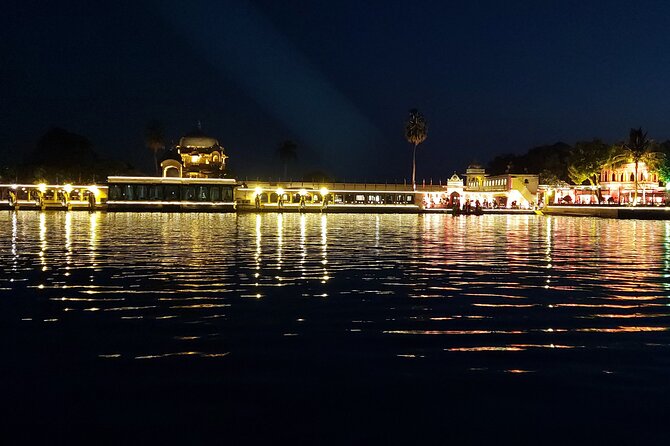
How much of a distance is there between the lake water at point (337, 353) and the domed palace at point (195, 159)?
3087 inches

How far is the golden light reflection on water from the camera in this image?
860cm

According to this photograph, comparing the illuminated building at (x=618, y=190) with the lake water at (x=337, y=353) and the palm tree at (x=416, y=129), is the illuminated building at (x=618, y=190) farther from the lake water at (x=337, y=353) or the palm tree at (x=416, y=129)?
the lake water at (x=337, y=353)

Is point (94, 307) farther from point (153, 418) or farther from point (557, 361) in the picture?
point (557, 361)

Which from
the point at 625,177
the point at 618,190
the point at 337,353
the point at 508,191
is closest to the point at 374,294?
the point at 337,353

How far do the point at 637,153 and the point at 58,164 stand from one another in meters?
82.3

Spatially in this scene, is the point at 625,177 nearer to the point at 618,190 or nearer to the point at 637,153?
the point at 618,190

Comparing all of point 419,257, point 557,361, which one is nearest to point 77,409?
point 557,361

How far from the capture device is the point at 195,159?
95625mm

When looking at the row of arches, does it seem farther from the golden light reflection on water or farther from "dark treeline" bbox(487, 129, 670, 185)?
the golden light reflection on water

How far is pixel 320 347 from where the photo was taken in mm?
7906

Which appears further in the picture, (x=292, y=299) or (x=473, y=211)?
(x=473, y=211)

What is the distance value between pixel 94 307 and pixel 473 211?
71.1m

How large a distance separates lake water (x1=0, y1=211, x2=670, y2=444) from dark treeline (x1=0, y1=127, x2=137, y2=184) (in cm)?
9176

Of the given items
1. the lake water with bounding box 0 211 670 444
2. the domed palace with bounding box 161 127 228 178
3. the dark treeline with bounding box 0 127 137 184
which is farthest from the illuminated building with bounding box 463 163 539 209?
the lake water with bounding box 0 211 670 444
